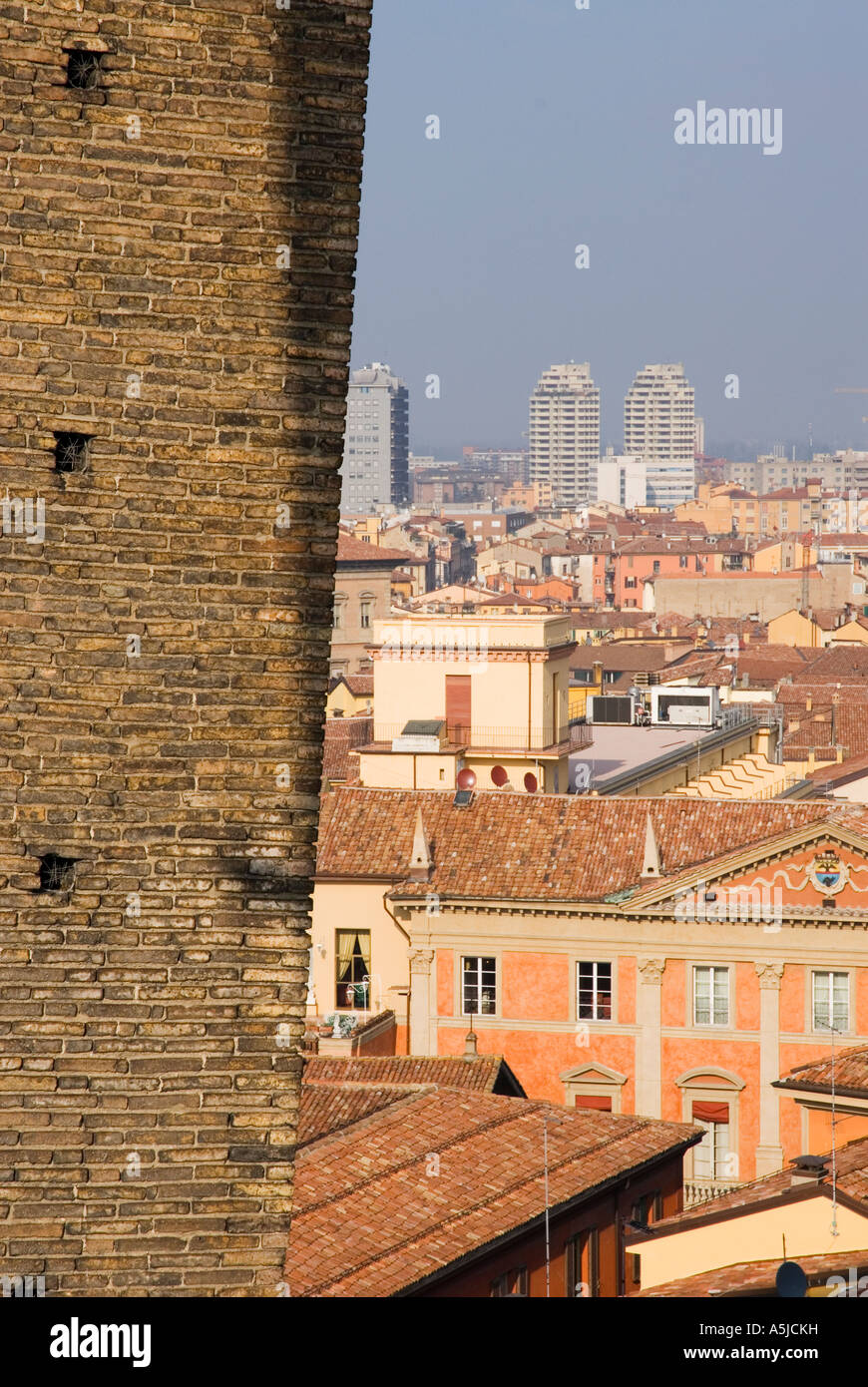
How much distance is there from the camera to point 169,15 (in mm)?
6410

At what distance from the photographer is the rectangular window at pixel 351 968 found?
3297cm

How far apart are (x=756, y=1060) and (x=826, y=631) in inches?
2638

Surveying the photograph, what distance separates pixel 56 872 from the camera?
636 cm

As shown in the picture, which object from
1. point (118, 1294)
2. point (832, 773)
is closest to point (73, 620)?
point (118, 1294)

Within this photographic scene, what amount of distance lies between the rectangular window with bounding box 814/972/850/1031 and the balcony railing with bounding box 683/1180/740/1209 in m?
2.60

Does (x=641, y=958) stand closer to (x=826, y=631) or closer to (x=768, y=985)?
(x=768, y=985)

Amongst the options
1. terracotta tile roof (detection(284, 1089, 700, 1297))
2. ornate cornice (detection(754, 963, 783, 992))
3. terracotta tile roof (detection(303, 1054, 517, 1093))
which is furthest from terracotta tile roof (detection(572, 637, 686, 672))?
terracotta tile roof (detection(284, 1089, 700, 1297))

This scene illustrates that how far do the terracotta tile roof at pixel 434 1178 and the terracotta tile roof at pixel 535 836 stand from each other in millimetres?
8116

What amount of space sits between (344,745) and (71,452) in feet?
146

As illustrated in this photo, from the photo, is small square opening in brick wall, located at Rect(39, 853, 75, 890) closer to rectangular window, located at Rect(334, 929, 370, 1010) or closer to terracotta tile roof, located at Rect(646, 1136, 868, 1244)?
terracotta tile roof, located at Rect(646, 1136, 868, 1244)

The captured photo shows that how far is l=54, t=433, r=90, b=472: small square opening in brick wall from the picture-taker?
6336mm

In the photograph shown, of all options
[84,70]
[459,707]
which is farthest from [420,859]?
[84,70]

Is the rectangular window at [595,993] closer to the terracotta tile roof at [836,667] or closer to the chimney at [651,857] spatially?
the chimney at [651,857]

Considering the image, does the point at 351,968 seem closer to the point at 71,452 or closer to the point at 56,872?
the point at 56,872
